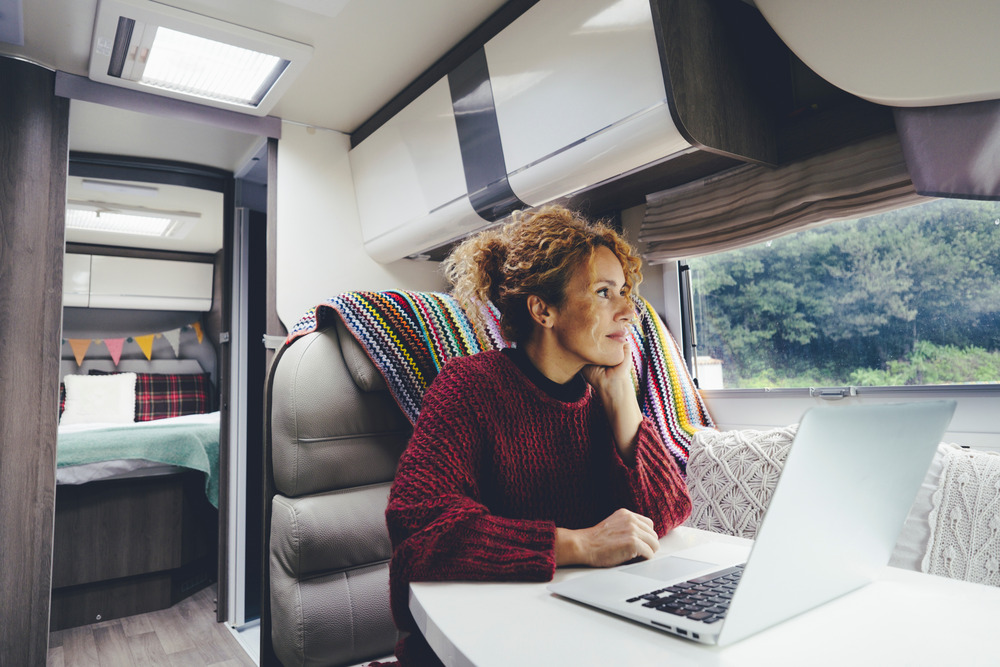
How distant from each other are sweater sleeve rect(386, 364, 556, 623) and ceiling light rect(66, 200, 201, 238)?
2.96 meters

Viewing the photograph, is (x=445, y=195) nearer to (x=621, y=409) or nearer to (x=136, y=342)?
(x=621, y=409)

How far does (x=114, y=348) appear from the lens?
4.16 metres

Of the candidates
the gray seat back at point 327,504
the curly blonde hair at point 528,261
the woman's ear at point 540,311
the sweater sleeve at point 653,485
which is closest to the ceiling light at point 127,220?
the gray seat back at point 327,504

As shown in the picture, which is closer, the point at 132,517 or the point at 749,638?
the point at 749,638

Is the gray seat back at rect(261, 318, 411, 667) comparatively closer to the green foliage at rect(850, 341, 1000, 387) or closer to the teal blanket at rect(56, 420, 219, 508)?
the green foliage at rect(850, 341, 1000, 387)

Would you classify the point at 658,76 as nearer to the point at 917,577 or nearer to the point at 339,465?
the point at 917,577

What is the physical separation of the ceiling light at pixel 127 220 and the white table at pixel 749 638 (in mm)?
3336

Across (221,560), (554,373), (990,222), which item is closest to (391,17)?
(554,373)

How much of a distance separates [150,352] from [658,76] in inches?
162

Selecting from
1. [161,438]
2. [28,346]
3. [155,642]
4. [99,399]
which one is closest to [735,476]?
[28,346]

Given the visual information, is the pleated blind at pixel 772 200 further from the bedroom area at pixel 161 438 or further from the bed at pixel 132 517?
the bed at pixel 132 517

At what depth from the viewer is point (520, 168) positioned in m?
1.83

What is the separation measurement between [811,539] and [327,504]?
126 centimetres

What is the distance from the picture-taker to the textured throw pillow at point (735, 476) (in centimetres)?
156
